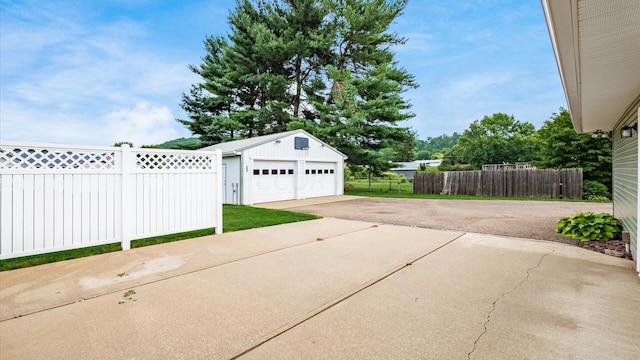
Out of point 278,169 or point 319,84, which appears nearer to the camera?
point 278,169

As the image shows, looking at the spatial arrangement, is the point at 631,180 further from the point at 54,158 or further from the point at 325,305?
the point at 54,158

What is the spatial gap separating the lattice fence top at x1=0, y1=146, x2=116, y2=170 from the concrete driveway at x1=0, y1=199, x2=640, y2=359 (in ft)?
4.63

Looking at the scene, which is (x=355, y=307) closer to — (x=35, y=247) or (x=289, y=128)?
(x=35, y=247)

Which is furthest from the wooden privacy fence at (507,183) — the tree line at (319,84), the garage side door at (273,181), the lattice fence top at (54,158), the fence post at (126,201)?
the lattice fence top at (54,158)

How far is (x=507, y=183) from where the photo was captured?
49.3 feet

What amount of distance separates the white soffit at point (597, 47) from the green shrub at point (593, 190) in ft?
39.6

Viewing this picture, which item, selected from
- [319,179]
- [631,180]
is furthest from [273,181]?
[631,180]

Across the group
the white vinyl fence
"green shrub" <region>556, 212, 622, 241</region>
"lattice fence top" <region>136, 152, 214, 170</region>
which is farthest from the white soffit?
"lattice fence top" <region>136, 152, 214, 170</region>

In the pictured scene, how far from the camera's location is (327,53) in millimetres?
21859

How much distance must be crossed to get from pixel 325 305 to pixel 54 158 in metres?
4.45

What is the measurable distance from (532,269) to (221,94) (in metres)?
24.2

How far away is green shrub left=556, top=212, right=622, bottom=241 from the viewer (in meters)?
5.27

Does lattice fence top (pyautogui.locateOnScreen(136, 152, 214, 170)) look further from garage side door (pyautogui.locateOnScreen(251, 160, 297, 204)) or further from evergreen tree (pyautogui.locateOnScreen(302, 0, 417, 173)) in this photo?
evergreen tree (pyautogui.locateOnScreen(302, 0, 417, 173))

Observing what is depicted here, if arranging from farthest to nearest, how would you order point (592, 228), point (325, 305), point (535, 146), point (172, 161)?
point (535, 146), point (172, 161), point (592, 228), point (325, 305)
